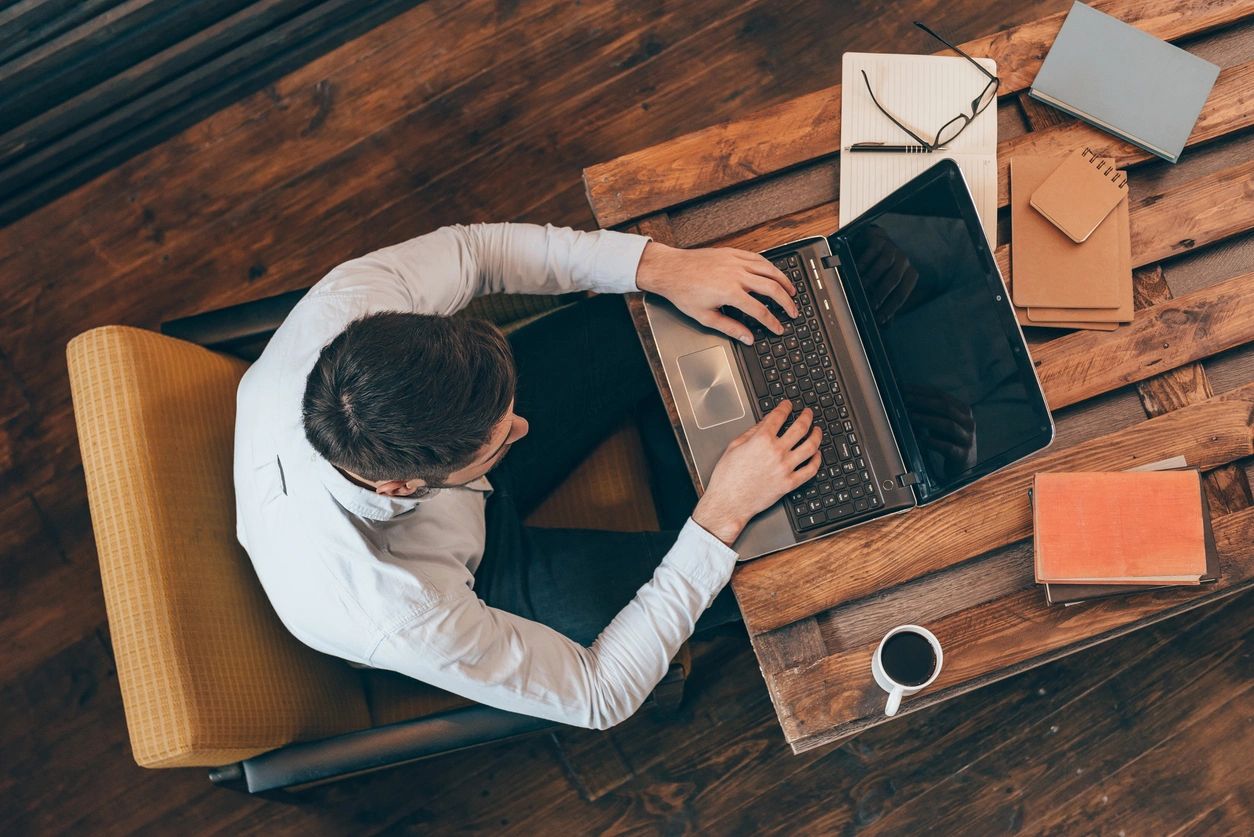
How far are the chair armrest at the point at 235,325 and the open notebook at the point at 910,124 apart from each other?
83cm

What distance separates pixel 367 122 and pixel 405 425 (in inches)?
53.4

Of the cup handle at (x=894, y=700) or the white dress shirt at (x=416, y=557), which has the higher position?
the white dress shirt at (x=416, y=557)

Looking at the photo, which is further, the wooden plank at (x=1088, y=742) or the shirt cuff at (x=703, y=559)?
the wooden plank at (x=1088, y=742)

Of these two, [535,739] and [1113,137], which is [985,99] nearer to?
[1113,137]

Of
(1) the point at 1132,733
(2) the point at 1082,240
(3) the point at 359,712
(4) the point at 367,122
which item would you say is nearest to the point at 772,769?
(1) the point at 1132,733

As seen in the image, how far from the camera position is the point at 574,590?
53.3 inches

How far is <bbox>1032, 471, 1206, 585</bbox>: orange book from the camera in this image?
1.12 m

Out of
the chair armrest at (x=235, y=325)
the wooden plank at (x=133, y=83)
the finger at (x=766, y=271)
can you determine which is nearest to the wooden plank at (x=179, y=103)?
the wooden plank at (x=133, y=83)

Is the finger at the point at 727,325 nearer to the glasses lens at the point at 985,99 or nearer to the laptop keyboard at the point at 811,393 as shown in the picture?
the laptop keyboard at the point at 811,393

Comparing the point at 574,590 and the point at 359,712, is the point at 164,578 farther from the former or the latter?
the point at 574,590

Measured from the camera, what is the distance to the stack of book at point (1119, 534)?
1126 mm

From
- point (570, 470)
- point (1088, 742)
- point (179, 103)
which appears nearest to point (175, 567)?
point (570, 470)

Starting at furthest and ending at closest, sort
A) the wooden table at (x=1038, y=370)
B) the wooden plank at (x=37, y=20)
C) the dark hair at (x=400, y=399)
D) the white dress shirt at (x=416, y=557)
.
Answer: the wooden plank at (x=37, y=20) < the wooden table at (x=1038, y=370) < the white dress shirt at (x=416, y=557) < the dark hair at (x=400, y=399)

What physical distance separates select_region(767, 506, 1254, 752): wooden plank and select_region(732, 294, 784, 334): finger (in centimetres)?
46
